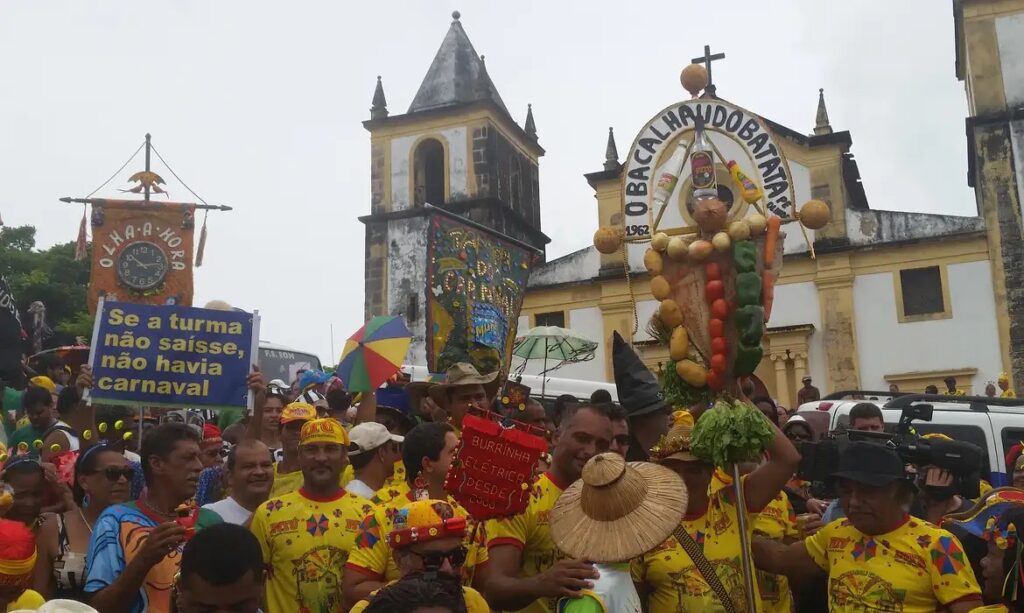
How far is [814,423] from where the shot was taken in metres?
9.25

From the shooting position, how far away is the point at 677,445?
14.1 ft

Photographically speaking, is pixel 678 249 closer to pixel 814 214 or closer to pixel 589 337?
pixel 814 214

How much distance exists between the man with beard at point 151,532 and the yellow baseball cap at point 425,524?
93cm

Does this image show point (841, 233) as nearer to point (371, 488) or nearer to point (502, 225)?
point (502, 225)

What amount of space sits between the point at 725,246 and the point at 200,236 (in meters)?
9.02

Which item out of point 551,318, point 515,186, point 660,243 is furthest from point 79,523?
point 515,186

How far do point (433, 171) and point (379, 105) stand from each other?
2568 millimetres

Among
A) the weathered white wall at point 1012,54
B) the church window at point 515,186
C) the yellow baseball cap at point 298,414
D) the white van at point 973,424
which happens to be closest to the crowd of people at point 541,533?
the yellow baseball cap at point 298,414

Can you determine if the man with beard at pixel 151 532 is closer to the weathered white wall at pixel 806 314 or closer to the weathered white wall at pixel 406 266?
the weathered white wall at pixel 806 314

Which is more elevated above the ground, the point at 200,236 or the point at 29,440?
the point at 200,236

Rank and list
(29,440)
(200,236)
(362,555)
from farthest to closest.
A: 1. (200,236)
2. (29,440)
3. (362,555)

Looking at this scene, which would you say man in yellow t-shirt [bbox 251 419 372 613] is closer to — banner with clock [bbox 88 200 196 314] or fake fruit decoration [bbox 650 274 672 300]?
fake fruit decoration [bbox 650 274 672 300]

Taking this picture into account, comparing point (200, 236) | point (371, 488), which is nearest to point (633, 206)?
point (371, 488)

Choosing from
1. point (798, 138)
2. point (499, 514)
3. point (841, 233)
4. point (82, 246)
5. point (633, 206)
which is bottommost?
point (499, 514)
